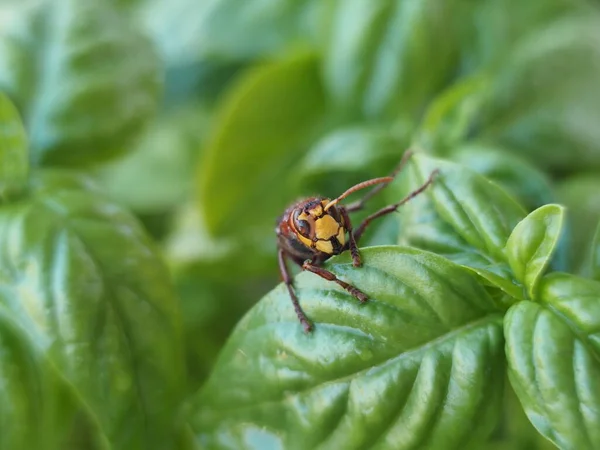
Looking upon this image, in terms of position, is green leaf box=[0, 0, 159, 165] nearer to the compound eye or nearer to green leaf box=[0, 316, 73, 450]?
green leaf box=[0, 316, 73, 450]

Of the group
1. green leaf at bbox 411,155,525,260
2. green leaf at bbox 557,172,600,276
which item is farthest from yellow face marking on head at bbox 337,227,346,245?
green leaf at bbox 557,172,600,276

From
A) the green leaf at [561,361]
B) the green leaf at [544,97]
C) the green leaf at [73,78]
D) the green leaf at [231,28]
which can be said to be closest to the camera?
the green leaf at [561,361]

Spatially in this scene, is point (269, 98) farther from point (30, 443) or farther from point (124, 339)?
point (30, 443)

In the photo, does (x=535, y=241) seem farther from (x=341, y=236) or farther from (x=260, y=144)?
(x=260, y=144)

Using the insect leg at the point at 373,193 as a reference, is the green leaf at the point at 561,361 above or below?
below

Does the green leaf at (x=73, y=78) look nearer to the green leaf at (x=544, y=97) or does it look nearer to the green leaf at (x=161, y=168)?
the green leaf at (x=161, y=168)

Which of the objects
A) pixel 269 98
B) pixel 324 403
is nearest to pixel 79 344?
pixel 324 403

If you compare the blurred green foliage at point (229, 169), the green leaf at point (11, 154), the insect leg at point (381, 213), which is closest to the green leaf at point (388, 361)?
the blurred green foliage at point (229, 169)
